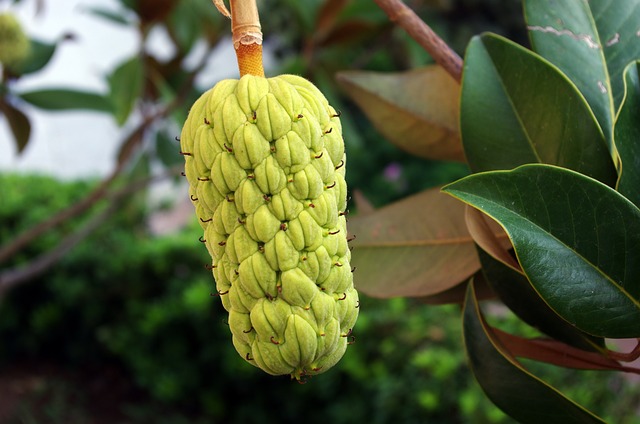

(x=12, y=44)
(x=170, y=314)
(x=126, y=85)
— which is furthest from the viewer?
(x=170, y=314)

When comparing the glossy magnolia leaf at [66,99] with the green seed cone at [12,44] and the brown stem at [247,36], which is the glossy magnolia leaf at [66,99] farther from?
the brown stem at [247,36]

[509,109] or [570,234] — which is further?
[509,109]

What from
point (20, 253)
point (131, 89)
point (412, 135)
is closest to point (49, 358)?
point (20, 253)

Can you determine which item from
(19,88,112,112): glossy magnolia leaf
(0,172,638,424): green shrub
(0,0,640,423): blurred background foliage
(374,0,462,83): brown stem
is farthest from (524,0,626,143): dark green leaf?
(0,172,638,424): green shrub

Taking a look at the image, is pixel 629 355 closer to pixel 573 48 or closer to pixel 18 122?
pixel 573 48

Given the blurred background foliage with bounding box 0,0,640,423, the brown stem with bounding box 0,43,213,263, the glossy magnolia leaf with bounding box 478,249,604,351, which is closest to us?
the glossy magnolia leaf with bounding box 478,249,604,351

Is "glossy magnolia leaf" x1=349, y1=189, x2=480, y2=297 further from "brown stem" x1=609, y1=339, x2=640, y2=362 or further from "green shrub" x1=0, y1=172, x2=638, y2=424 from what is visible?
"green shrub" x1=0, y1=172, x2=638, y2=424

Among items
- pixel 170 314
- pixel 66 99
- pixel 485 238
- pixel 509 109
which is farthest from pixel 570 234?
pixel 170 314
